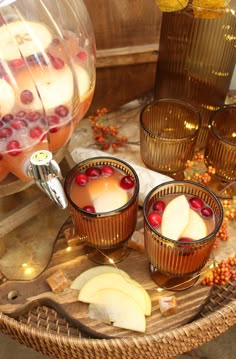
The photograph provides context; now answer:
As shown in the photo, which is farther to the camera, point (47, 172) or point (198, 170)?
point (198, 170)

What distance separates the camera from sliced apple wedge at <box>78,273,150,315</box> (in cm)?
60

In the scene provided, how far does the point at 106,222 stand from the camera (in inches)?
22.9

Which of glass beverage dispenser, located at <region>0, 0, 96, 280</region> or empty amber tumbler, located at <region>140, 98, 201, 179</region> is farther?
empty amber tumbler, located at <region>140, 98, 201, 179</region>

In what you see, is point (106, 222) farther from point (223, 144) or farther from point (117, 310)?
point (223, 144)

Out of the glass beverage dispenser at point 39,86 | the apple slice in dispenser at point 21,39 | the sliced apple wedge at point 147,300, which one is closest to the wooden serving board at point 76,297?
the sliced apple wedge at point 147,300

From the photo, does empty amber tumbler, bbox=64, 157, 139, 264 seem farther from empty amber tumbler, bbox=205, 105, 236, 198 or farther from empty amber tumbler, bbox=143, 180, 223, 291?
empty amber tumbler, bbox=205, 105, 236, 198

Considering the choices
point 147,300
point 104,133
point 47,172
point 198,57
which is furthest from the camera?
point 104,133

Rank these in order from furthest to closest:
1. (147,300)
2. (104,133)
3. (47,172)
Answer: (104,133)
(147,300)
(47,172)

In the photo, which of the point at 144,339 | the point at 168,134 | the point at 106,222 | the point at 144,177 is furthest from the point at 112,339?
the point at 168,134

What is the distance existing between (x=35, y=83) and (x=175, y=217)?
0.79ft

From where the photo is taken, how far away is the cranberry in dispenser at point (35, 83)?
0.52 meters

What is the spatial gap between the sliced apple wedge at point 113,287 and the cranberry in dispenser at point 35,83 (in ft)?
0.55

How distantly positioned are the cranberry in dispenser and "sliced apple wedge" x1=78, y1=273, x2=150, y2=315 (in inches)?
6.6

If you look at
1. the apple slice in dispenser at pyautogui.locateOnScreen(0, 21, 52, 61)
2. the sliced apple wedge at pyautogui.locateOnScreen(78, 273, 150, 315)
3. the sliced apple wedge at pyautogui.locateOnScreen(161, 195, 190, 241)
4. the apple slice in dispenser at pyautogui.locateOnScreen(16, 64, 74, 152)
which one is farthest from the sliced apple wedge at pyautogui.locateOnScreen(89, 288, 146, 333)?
the apple slice in dispenser at pyautogui.locateOnScreen(0, 21, 52, 61)
